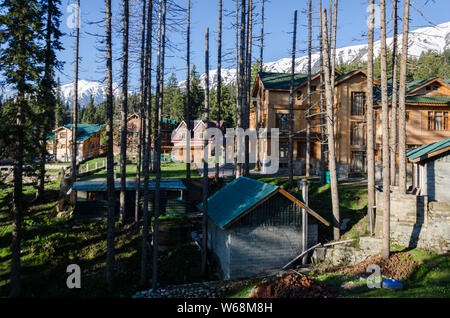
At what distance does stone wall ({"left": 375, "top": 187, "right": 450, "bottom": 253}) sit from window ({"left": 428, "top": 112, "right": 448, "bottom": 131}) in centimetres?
1990

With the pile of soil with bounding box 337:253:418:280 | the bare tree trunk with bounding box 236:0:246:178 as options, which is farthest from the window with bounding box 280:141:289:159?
the pile of soil with bounding box 337:253:418:280

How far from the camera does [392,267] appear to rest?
1180 centimetres

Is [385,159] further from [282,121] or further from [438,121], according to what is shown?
[438,121]

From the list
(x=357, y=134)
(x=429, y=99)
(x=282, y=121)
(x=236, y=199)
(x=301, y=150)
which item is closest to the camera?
(x=236, y=199)

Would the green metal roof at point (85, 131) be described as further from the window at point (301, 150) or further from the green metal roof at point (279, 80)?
the window at point (301, 150)

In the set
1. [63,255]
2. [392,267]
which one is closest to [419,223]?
[392,267]

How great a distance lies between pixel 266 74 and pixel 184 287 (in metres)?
28.5

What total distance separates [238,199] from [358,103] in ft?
70.6

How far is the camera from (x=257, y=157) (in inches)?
1296

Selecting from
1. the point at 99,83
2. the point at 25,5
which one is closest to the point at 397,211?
the point at 99,83

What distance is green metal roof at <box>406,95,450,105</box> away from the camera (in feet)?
92.1

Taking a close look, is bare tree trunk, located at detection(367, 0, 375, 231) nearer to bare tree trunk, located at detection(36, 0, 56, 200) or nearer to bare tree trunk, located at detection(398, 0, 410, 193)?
bare tree trunk, located at detection(398, 0, 410, 193)

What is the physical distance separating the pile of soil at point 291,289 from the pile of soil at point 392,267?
3326 mm
